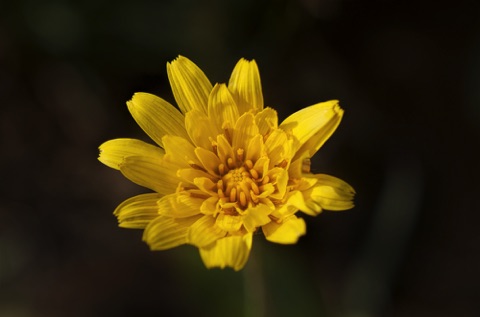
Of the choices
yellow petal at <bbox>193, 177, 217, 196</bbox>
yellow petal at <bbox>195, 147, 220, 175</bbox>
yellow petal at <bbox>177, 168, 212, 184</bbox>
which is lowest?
yellow petal at <bbox>193, 177, 217, 196</bbox>

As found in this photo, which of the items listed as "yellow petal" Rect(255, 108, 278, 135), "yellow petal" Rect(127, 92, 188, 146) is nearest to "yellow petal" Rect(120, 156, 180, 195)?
"yellow petal" Rect(127, 92, 188, 146)

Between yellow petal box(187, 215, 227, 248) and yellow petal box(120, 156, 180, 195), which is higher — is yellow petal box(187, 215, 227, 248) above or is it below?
below

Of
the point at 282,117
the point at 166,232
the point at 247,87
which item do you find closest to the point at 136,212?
the point at 166,232

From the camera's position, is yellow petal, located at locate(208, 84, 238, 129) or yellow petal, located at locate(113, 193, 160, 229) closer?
yellow petal, located at locate(113, 193, 160, 229)

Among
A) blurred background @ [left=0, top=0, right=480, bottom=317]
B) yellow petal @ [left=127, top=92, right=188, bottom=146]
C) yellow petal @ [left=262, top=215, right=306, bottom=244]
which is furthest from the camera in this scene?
blurred background @ [left=0, top=0, right=480, bottom=317]

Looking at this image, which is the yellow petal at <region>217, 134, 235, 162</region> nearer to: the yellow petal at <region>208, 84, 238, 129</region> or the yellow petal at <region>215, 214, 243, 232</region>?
the yellow petal at <region>208, 84, 238, 129</region>

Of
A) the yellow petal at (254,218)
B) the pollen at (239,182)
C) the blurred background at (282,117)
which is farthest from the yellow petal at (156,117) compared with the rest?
the blurred background at (282,117)
